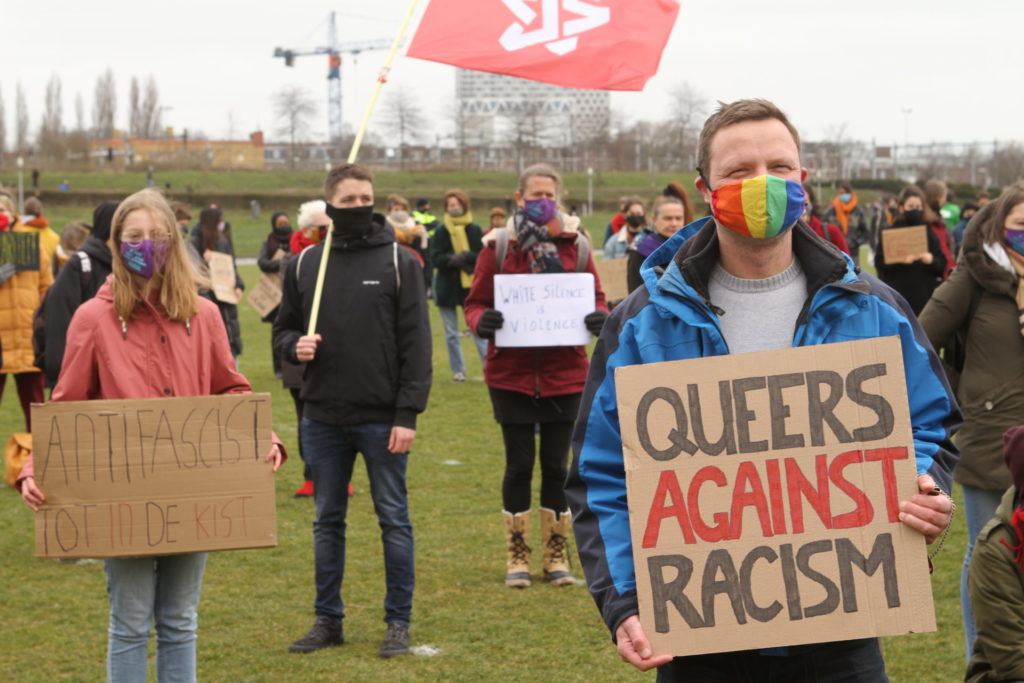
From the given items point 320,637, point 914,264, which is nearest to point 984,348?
point 320,637

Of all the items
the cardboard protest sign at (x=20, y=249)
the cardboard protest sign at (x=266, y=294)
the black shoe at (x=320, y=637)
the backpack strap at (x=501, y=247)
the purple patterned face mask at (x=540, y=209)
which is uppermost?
the purple patterned face mask at (x=540, y=209)

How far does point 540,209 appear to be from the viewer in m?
6.77

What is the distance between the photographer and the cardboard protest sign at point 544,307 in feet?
22.3

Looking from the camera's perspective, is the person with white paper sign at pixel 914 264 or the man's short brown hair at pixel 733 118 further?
the person with white paper sign at pixel 914 264

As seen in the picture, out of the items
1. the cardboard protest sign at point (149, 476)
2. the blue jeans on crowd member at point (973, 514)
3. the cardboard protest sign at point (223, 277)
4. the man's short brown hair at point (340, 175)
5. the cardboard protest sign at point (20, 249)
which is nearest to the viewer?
the cardboard protest sign at point (149, 476)

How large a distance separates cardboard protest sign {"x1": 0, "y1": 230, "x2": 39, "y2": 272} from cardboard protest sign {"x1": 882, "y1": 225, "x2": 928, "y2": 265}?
794 cm

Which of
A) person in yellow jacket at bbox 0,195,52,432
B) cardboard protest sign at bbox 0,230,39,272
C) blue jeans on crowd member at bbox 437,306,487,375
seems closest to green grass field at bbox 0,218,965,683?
person in yellow jacket at bbox 0,195,52,432

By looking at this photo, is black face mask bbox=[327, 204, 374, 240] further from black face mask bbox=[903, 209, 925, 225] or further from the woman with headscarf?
black face mask bbox=[903, 209, 925, 225]

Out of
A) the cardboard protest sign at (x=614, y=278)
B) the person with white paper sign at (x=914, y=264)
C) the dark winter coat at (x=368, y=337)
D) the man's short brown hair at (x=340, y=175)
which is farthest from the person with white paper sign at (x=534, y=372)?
the person with white paper sign at (x=914, y=264)

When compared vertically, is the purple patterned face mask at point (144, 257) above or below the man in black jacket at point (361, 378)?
above

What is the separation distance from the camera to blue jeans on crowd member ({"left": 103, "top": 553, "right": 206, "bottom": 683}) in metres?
4.46

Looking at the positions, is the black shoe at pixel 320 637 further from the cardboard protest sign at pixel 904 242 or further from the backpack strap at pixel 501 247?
the cardboard protest sign at pixel 904 242

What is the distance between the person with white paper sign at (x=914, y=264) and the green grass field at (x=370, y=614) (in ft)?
15.5

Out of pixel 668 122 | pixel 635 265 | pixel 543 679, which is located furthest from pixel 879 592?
pixel 668 122
